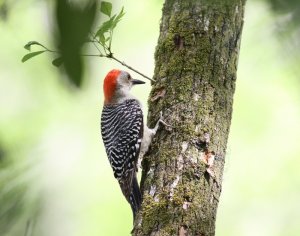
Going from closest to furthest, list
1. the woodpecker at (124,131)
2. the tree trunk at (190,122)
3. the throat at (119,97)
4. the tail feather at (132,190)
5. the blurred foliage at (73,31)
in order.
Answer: the blurred foliage at (73,31) < the tree trunk at (190,122) < the tail feather at (132,190) < the woodpecker at (124,131) < the throat at (119,97)

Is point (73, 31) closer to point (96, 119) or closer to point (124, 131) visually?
point (124, 131)

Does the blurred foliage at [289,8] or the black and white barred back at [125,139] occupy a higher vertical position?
the blurred foliage at [289,8]

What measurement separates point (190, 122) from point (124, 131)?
137 centimetres

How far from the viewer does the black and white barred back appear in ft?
12.9

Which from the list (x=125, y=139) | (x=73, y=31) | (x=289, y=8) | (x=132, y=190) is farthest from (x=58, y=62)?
(x=125, y=139)

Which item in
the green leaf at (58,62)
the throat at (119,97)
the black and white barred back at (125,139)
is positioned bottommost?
the black and white barred back at (125,139)

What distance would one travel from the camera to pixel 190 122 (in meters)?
3.08

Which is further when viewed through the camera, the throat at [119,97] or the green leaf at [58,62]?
the throat at [119,97]

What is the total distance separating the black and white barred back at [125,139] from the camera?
394cm

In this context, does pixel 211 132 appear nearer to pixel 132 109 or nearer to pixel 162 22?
pixel 162 22

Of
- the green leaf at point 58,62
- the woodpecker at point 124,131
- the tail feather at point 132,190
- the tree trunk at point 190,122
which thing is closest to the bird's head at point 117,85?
the woodpecker at point 124,131

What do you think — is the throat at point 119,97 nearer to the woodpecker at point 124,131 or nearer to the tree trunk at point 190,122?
the woodpecker at point 124,131

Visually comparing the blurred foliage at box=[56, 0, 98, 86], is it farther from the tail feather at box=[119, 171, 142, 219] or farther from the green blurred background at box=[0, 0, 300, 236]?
the tail feather at box=[119, 171, 142, 219]

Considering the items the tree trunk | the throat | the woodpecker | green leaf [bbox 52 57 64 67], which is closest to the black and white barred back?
the woodpecker
